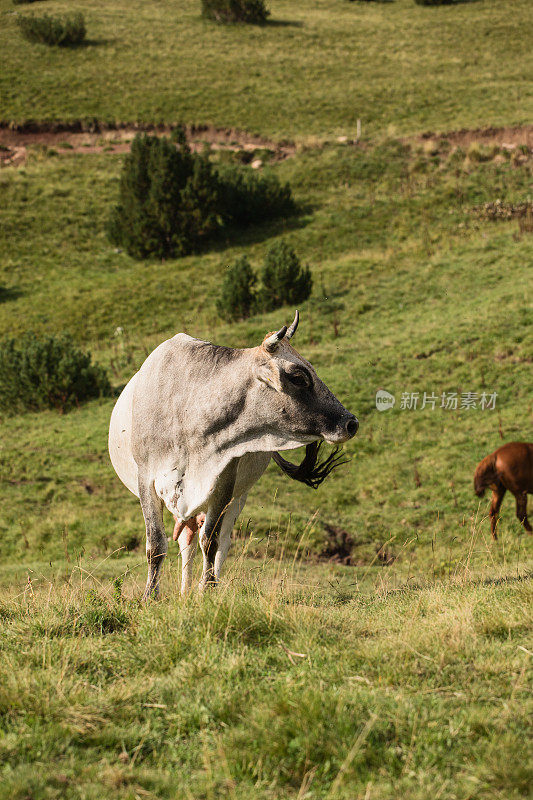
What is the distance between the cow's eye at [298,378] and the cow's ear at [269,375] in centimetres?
8

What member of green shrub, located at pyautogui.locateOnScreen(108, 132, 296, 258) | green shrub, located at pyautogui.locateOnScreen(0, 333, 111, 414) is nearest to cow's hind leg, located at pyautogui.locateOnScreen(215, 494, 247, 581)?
green shrub, located at pyautogui.locateOnScreen(0, 333, 111, 414)

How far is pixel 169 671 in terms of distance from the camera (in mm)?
3727

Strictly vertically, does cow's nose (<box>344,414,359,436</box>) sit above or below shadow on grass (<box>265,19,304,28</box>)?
below

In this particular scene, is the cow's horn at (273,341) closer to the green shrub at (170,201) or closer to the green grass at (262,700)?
the green grass at (262,700)

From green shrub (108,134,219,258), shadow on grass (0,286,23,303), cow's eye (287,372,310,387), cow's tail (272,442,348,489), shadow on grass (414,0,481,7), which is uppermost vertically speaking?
shadow on grass (414,0,481,7)

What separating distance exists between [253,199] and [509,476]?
25.5 m

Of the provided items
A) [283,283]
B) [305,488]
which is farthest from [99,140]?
[305,488]

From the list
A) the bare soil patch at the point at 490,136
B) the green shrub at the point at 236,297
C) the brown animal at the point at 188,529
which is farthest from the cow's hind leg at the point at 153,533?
the bare soil patch at the point at 490,136

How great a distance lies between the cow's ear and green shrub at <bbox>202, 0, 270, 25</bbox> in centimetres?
6620

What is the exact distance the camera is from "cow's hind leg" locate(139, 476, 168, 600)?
4887 millimetres

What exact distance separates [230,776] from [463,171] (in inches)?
1361

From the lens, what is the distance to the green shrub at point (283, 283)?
2428cm

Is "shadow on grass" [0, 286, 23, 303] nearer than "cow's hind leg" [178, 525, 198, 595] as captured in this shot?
No

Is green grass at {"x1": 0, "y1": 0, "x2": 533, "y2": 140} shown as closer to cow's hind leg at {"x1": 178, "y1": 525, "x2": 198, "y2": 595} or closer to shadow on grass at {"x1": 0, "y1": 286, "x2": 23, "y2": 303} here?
shadow on grass at {"x1": 0, "y1": 286, "x2": 23, "y2": 303}
